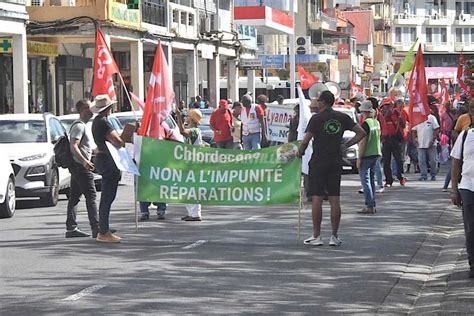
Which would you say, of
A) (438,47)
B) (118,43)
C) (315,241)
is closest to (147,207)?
(315,241)

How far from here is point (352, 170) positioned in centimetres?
2969

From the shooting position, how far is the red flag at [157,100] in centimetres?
1650

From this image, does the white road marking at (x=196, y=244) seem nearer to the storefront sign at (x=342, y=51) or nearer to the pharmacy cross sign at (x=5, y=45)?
the pharmacy cross sign at (x=5, y=45)

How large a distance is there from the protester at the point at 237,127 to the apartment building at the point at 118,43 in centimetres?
972

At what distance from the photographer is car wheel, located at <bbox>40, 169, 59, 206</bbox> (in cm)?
2042

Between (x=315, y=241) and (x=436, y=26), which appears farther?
(x=436, y=26)

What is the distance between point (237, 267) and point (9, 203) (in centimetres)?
728

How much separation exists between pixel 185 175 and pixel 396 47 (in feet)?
365

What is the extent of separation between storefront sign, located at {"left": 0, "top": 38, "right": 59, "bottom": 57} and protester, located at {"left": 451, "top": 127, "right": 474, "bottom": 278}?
84.4 feet

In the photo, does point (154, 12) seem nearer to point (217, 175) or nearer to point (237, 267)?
point (217, 175)

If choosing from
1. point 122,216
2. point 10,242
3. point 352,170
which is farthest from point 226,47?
point 10,242

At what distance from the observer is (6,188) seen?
60.4 feet

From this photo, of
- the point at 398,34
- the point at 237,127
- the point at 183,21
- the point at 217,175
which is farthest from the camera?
the point at 398,34

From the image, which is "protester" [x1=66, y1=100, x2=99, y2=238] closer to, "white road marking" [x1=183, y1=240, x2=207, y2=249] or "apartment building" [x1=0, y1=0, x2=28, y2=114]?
"white road marking" [x1=183, y1=240, x2=207, y2=249]
